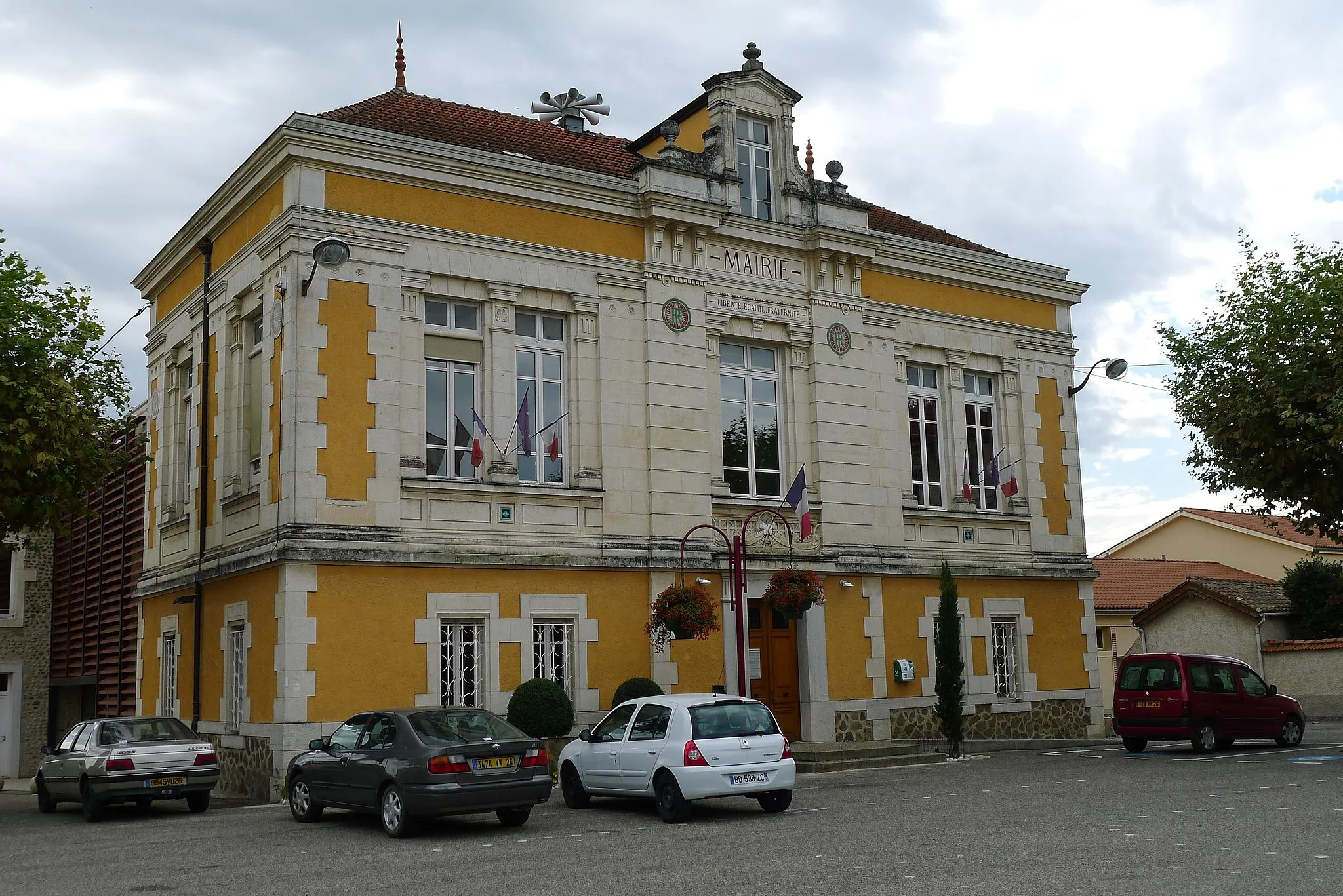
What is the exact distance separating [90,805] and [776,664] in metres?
11.4

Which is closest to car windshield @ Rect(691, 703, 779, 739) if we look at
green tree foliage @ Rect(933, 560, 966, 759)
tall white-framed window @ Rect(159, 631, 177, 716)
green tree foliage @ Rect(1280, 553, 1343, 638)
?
green tree foliage @ Rect(933, 560, 966, 759)

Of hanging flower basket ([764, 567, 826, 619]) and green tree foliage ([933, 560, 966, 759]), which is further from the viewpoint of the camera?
green tree foliage ([933, 560, 966, 759])

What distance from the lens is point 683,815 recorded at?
14.6 meters

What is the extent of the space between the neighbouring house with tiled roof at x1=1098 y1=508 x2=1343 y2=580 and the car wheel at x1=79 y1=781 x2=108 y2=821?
40.6m

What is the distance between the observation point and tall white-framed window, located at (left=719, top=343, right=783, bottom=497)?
78.3ft

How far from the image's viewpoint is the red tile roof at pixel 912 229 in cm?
2748

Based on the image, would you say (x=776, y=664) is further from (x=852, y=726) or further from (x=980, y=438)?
(x=980, y=438)

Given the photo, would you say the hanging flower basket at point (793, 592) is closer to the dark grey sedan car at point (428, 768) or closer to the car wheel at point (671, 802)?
the car wheel at point (671, 802)

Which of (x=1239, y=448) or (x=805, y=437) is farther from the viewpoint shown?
(x=805, y=437)

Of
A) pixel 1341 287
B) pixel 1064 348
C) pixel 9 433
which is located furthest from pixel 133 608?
pixel 1341 287

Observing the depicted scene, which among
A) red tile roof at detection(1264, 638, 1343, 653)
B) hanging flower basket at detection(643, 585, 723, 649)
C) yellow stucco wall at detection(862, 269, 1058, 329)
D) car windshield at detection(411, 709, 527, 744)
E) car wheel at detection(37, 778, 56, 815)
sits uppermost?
yellow stucco wall at detection(862, 269, 1058, 329)

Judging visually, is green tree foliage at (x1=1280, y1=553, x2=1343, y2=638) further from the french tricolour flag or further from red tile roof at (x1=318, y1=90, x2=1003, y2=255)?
the french tricolour flag

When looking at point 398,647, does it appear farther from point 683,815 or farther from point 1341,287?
point 1341,287

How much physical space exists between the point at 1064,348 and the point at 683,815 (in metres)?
17.5
